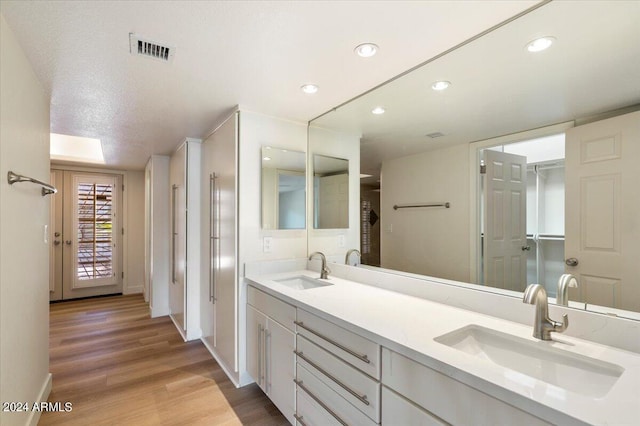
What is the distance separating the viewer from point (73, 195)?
4.85 metres

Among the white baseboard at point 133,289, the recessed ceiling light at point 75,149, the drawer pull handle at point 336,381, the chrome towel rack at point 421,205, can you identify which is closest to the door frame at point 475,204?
the chrome towel rack at point 421,205

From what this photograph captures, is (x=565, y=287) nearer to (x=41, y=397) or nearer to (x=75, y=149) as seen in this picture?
(x=41, y=397)

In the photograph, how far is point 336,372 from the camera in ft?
4.69

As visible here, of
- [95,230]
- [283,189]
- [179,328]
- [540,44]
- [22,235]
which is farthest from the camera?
[95,230]

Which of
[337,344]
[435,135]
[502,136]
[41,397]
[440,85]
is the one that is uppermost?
[440,85]

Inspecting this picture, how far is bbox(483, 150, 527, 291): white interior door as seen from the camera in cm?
141

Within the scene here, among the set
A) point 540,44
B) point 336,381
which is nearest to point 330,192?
point 336,381

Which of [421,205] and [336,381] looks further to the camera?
[421,205]

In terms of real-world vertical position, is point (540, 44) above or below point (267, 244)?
above

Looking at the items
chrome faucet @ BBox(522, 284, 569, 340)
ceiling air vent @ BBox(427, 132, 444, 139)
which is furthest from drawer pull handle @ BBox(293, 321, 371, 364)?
ceiling air vent @ BBox(427, 132, 444, 139)

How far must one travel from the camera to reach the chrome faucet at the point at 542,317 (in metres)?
1.16

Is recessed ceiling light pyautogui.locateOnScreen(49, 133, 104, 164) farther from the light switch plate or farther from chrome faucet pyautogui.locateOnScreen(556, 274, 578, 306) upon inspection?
chrome faucet pyautogui.locateOnScreen(556, 274, 578, 306)

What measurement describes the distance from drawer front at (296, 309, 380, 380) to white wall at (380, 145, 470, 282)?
716 mm

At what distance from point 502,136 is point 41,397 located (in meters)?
3.29
